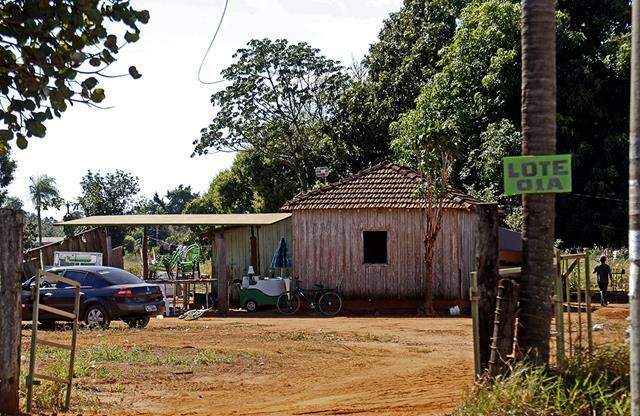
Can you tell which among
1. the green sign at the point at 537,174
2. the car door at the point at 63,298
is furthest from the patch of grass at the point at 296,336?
the green sign at the point at 537,174

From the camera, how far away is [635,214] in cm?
705

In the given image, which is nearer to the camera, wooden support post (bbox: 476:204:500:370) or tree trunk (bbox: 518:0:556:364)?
wooden support post (bbox: 476:204:500:370)

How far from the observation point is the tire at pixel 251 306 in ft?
93.9

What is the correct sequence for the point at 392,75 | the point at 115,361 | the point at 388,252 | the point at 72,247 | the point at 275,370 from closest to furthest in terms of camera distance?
the point at 275,370 → the point at 115,361 → the point at 388,252 → the point at 72,247 → the point at 392,75

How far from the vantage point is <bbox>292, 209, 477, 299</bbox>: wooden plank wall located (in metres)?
27.2

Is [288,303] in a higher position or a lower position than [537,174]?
lower

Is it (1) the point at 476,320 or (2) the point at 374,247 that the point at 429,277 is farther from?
(1) the point at 476,320

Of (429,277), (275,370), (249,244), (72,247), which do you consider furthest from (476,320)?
(72,247)

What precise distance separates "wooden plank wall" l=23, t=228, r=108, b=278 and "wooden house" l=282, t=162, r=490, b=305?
7.38m

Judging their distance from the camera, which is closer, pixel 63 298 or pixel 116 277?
pixel 116 277

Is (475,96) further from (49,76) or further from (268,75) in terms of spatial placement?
(49,76)

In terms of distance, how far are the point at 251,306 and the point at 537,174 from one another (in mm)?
20240

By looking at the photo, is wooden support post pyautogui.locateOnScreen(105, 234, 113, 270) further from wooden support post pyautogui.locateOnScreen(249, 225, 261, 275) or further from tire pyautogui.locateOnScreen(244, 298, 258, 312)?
tire pyautogui.locateOnScreen(244, 298, 258, 312)

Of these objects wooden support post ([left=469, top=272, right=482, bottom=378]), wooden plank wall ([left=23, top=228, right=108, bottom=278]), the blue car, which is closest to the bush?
wooden support post ([left=469, top=272, right=482, bottom=378])
